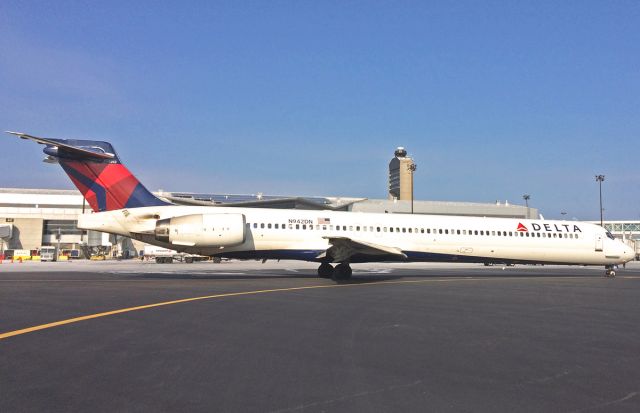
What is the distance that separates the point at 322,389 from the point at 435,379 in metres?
1.30

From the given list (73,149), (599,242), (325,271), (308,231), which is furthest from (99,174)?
(599,242)

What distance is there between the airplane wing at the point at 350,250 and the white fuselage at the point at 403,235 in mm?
449

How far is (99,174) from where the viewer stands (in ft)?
62.1

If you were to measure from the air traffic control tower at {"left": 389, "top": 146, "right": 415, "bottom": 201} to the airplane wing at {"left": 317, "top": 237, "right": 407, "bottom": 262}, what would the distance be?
110 meters

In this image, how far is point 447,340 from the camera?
705 cm

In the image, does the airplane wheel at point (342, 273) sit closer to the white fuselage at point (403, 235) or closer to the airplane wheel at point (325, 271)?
the white fuselage at point (403, 235)

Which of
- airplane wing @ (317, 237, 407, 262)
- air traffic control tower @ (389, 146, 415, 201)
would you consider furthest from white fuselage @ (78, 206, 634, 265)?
air traffic control tower @ (389, 146, 415, 201)

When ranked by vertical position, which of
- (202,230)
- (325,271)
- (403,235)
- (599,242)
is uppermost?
(202,230)

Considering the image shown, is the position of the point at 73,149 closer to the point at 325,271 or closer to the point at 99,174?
the point at 99,174

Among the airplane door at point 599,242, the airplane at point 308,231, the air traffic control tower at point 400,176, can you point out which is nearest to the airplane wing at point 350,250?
the airplane at point 308,231

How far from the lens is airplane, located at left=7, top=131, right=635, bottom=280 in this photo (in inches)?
745

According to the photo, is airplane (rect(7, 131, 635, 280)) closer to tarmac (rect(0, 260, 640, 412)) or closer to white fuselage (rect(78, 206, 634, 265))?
white fuselage (rect(78, 206, 634, 265))

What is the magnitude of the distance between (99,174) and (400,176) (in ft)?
404

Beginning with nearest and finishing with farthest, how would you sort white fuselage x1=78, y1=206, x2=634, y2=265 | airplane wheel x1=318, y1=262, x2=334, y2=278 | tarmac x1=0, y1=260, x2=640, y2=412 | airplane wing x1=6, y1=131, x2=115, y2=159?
tarmac x1=0, y1=260, x2=640, y2=412 < airplane wing x1=6, y1=131, x2=115, y2=159 < white fuselage x1=78, y1=206, x2=634, y2=265 < airplane wheel x1=318, y1=262, x2=334, y2=278
